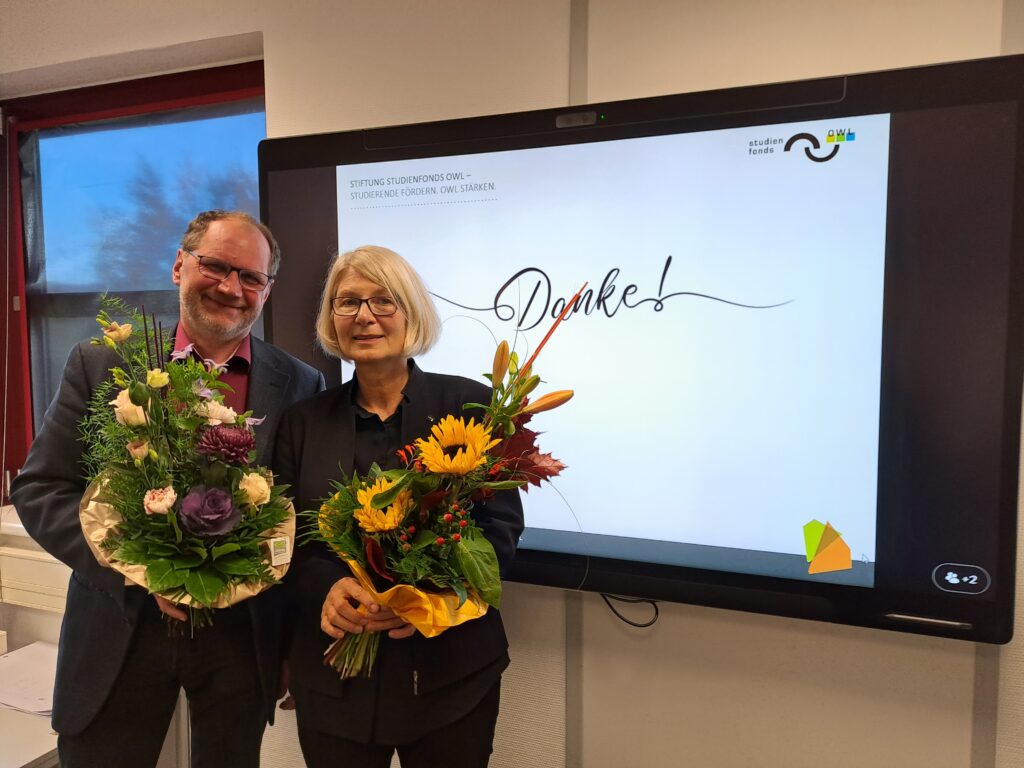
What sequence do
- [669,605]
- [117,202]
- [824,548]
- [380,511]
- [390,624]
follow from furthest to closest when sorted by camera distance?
[117,202] < [669,605] < [824,548] < [390,624] < [380,511]

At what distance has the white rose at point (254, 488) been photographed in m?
1.11

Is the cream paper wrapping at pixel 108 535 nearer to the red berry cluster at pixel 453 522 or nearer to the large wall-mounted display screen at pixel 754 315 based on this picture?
the red berry cluster at pixel 453 522

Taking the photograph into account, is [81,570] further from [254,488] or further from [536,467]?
[536,467]

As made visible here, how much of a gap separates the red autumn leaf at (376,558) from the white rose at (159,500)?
0.34 m

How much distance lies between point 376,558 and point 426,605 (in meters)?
0.12

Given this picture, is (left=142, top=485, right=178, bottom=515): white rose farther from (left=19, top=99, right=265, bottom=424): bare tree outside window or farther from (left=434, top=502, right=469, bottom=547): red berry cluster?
(left=19, top=99, right=265, bottom=424): bare tree outside window

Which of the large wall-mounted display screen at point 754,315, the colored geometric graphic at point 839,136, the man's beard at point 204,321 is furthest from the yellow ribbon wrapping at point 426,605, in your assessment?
the colored geometric graphic at point 839,136

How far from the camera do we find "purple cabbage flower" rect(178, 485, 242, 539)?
3.45 feet

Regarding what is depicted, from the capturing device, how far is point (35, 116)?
271 centimetres

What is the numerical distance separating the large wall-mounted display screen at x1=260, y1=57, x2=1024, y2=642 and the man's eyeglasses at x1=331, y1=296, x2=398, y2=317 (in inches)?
15.3

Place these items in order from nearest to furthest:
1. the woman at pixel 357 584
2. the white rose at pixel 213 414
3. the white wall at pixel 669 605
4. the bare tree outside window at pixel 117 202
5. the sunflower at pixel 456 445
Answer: the sunflower at pixel 456 445
the white rose at pixel 213 414
the woman at pixel 357 584
the white wall at pixel 669 605
the bare tree outside window at pixel 117 202

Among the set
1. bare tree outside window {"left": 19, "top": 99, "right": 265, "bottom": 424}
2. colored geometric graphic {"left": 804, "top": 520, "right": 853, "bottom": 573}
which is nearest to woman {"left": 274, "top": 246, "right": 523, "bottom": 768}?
colored geometric graphic {"left": 804, "top": 520, "right": 853, "bottom": 573}

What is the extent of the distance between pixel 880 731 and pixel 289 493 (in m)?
1.52

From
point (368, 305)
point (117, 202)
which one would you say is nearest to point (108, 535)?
point (368, 305)
